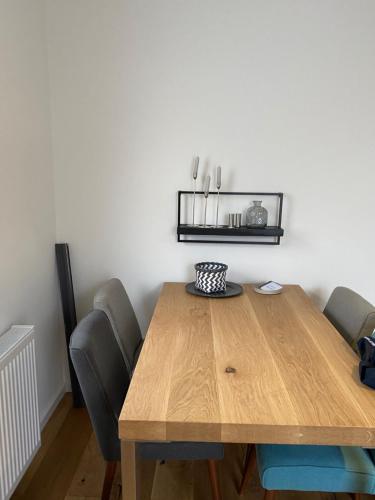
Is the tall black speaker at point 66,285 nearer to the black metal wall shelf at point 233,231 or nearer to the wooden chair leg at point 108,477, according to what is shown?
the black metal wall shelf at point 233,231

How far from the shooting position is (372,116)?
2.02m

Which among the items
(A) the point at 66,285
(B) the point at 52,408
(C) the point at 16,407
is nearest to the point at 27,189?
(A) the point at 66,285

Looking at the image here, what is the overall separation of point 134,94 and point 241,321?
133cm

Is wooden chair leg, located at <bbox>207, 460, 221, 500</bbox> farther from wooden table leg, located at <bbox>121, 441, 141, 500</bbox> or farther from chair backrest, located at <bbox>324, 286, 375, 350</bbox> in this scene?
chair backrest, located at <bbox>324, 286, 375, 350</bbox>

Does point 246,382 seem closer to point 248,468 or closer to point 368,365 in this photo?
point 368,365

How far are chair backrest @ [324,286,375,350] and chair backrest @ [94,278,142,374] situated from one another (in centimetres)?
98

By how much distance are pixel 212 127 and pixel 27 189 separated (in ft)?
3.34

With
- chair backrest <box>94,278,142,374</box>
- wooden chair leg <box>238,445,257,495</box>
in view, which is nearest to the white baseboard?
chair backrest <box>94,278,142,374</box>

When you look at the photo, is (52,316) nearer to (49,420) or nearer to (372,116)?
(49,420)

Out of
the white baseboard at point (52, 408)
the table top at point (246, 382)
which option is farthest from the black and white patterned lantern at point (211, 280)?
the white baseboard at point (52, 408)

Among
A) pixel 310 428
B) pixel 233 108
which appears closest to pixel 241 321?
pixel 310 428

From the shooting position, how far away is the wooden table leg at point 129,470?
3.42ft

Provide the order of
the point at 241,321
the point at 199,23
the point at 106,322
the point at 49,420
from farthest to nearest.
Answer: the point at 49,420, the point at 199,23, the point at 241,321, the point at 106,322

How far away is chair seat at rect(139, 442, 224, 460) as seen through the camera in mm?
1298
